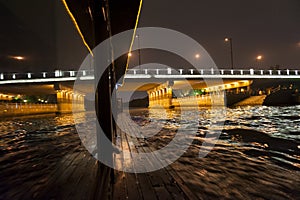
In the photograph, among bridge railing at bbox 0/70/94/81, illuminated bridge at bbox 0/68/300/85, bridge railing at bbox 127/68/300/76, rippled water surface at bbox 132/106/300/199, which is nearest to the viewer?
rippled water surface at bbox 132/106/300/199

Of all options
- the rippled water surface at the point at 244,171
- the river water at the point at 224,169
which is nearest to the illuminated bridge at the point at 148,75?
the river water at the point at 224,169

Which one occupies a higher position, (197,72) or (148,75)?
(197,72)

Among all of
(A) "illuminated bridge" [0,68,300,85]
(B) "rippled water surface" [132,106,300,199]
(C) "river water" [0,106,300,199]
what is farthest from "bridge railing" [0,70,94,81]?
(B) "rippled water surface" [132,106,300,199]

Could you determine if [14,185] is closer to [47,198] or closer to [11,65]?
[47,198]

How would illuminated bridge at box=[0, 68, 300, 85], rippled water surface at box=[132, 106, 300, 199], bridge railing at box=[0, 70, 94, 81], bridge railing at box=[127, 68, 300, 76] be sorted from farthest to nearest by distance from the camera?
bridge railing at box=[127, 68, 300, 76] < bridge railing at box=[0, 70, 94, 81] < illuminated bridge at box=[0, 68, 300, 85] < rippled water surface at box=[132, 106, 300, 199]

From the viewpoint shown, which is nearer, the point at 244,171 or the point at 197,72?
the point at 244,171

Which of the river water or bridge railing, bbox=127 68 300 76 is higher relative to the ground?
bridge railing, bbox=127 68 300 76

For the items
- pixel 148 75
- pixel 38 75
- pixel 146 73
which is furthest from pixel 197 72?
pixel 38 75

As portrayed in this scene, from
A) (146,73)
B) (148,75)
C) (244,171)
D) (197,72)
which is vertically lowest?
(244,171)

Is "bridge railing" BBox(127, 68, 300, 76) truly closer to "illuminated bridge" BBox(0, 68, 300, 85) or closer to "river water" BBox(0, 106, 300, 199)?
"illuminated bridge" BBox(0, 68, 300, 85)

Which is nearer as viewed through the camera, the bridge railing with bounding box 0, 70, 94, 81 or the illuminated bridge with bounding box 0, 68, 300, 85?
the illuminated bridge with bounding box 0, 68, 300, 85

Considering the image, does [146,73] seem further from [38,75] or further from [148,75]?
[38,75]

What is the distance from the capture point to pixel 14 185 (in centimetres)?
372

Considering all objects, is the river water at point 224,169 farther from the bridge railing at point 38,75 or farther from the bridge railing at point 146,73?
the bridge railing at point 38,75
